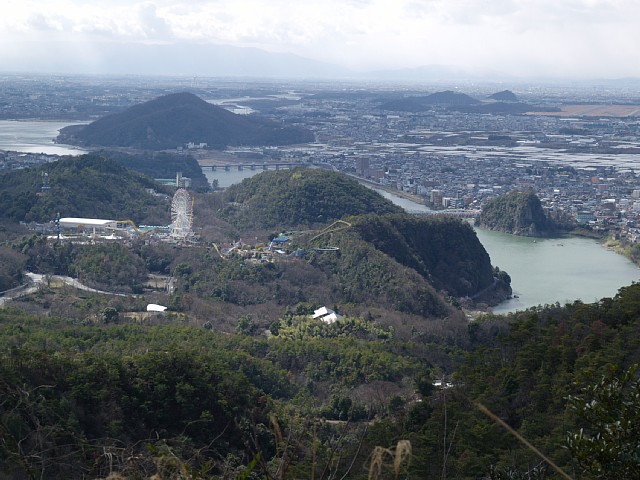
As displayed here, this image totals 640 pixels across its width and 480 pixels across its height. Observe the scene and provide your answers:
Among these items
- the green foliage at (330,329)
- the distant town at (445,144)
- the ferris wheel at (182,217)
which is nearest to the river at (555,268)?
the distant town at (445,144)

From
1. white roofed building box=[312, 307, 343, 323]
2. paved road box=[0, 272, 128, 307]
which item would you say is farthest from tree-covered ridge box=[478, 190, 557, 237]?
paved road box=[0, 272, 128, 307]

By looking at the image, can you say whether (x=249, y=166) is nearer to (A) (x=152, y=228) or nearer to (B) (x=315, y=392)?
(A) (x=152, y=228)

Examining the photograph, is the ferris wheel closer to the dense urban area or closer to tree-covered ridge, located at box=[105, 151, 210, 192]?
the dense urban area

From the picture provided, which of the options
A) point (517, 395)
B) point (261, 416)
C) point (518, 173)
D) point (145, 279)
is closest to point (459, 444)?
point (517, 395)

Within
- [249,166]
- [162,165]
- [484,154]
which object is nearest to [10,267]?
[162,165]

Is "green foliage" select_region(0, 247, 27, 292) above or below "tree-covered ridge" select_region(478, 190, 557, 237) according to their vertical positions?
above
